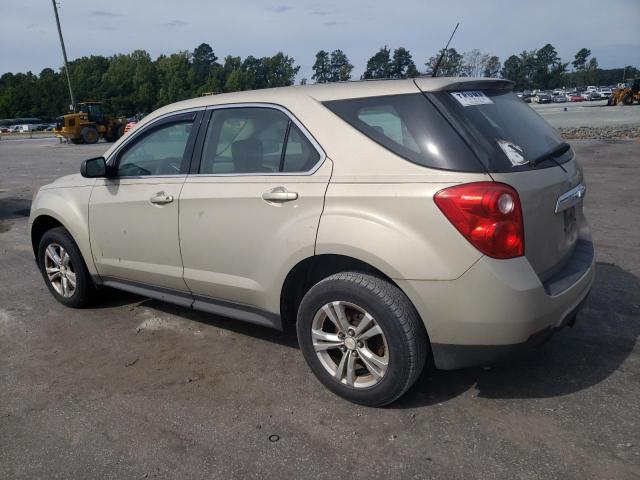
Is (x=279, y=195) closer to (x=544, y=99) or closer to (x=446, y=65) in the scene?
(x=446, y=65)

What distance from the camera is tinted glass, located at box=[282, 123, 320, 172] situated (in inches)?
120

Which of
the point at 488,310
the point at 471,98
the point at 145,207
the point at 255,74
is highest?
the point at 255,74

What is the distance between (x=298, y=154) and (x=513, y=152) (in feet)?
3.86

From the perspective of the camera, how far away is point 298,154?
3133 millimetres

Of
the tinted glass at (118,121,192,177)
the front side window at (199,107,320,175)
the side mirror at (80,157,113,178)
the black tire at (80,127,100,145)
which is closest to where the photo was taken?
the front side window at (199,107,320,175)

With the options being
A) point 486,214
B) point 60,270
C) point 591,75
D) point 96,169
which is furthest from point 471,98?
point 591,75

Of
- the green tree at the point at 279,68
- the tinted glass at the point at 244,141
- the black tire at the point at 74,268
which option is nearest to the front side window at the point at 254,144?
the tinted glass at the point at 244,141

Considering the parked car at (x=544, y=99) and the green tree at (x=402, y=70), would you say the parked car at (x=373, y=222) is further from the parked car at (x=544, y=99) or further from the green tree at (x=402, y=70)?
the parked car at (x=544, y=99)

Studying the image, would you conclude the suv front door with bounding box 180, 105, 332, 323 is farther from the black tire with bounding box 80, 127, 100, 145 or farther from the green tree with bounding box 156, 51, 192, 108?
the green tree with bounding box 156, 51, 192, 108

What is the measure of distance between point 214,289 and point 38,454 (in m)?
1.34

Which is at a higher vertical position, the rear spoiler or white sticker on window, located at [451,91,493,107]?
the rear spoiler

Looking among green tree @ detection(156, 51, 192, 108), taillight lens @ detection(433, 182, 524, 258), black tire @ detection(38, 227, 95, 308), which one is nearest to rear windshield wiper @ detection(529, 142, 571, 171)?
taillight lens @ detection(433, 182, 524, 258)

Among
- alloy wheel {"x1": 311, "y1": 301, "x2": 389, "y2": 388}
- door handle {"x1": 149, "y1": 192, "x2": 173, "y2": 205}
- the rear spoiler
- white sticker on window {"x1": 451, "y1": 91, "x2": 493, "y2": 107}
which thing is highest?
the rear spoiler

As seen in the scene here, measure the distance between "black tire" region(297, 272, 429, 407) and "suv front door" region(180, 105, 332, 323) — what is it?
27 centimetres
